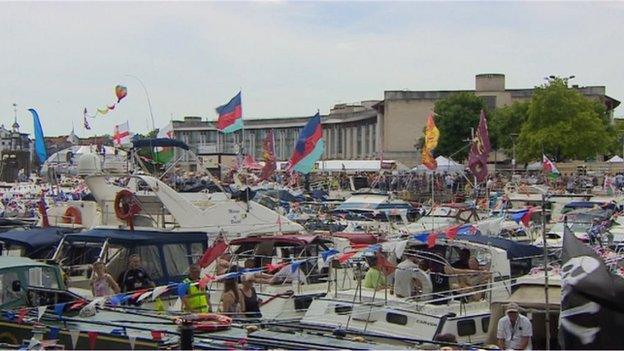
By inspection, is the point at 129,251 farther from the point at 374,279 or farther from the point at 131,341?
the point at 131,341

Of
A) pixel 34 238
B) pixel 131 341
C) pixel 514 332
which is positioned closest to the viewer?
pixel 514 332

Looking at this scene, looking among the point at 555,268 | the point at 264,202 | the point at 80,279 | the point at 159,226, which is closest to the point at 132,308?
the point at 80,279

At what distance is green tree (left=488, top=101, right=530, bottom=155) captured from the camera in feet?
266

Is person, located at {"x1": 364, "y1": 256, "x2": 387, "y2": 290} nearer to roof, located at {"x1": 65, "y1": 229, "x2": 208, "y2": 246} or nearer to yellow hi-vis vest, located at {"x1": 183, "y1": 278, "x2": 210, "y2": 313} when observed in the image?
yellow hi-vis vest, located at {"x1": 183, "y1": 278, "x2": 210, "y2": 313}

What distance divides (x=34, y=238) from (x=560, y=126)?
56318 millimetres

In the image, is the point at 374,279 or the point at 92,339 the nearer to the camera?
the point at 92,339

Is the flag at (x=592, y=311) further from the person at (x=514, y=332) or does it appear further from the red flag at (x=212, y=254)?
the red flag at (x=212, y=254)

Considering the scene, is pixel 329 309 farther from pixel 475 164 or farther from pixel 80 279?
Result: pixel 475 164

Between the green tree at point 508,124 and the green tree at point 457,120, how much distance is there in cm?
184

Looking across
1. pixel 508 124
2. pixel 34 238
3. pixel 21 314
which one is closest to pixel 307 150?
pixel 34 238

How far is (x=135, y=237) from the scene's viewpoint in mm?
19812

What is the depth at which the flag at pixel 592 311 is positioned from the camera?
8836 mm

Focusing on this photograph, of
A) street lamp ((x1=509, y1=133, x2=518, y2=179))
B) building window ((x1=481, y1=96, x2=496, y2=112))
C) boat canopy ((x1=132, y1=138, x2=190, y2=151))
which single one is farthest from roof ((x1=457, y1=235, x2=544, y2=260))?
building window ((x1=481, y1=96, x2=496, y2=112))

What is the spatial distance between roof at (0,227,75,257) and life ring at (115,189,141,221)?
1.95 metres
